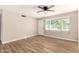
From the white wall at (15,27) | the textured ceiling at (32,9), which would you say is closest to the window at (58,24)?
the textured ceiling at (32,9)

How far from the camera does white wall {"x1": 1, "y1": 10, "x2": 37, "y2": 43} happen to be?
5.68 ft

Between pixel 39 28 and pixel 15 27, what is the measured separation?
0.52 metres

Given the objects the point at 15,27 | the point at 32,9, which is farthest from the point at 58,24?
the point at 15,27

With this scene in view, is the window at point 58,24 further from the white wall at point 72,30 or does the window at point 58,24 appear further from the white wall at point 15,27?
the white wall at point 15,27

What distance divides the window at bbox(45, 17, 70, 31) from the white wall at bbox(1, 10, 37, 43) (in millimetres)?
304

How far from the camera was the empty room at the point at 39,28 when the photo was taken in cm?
173

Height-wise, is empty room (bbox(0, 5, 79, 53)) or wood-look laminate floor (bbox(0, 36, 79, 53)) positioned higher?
empty room (bbox(0, 5, 79, 53))

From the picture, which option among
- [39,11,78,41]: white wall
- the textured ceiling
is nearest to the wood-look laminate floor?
[39,11,78,41]: white wall

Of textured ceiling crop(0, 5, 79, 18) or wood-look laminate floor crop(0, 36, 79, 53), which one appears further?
wood-look laminate floor crop(0, 36, 79, 53)

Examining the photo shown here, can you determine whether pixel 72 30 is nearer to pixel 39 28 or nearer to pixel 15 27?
pixel 39 28

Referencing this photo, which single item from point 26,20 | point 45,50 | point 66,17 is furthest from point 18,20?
point 66,17

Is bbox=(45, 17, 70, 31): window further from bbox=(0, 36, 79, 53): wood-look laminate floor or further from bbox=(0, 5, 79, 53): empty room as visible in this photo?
bbox=(0, 36, 79, 53): wood-look laminate floor

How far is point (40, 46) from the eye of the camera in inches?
76.9

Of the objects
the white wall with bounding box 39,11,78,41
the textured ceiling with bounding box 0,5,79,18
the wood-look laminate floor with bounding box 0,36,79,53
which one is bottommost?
the wood-look laminate floor with bounding box 0,36,79,53
